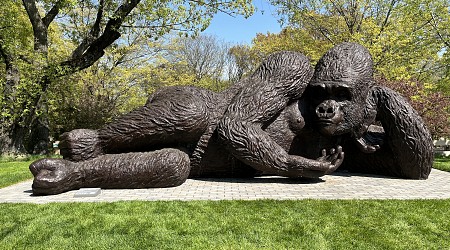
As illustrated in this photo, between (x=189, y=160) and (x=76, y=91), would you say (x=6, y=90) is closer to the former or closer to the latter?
(x=76, y=91)

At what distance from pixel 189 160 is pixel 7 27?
10.7 metres

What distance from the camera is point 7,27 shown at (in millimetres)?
12633

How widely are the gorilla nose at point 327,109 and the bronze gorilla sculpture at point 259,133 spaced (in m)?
0.02

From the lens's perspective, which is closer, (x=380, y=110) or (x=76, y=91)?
(x=380, y=110)

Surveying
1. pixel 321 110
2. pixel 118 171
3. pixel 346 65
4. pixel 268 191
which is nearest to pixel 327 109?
pixel 321 110

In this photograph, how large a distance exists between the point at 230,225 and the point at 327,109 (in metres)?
2.88

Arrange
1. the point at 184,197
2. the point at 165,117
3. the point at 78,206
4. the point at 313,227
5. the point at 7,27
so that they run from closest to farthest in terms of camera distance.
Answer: the point at 313,227, the point at 78,206, the point at 184,197, the point at 165,117, the point at 7,27

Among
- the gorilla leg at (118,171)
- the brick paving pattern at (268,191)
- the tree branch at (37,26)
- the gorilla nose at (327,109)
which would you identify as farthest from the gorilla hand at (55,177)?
the tree branch at (37,26)

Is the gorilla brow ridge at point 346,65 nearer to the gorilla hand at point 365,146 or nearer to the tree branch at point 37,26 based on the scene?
A: the gorilla hand at point 365,146

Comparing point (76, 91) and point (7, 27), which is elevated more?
point (7, 27)

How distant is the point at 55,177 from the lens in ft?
15.4

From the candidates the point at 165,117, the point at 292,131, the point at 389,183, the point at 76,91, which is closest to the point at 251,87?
the point at 292,131

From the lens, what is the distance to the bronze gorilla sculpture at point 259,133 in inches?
201

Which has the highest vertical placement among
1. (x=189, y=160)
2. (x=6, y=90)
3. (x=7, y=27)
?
(x=7, y=27)
